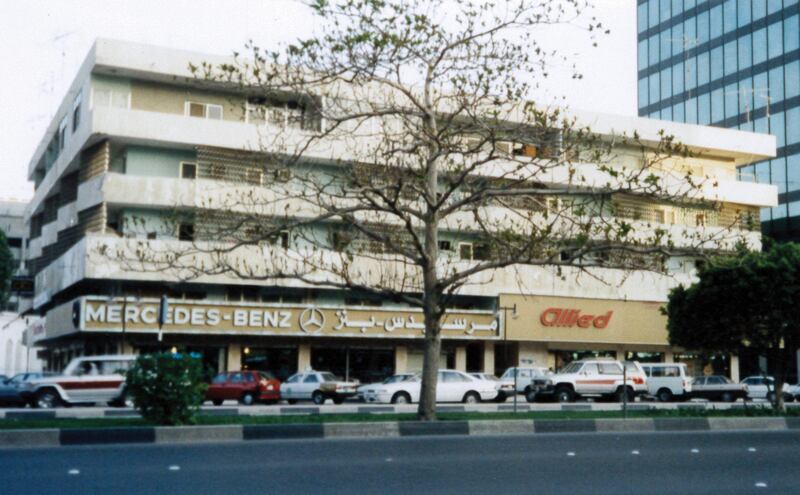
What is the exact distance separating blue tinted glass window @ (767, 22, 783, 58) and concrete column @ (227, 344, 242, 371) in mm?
35909

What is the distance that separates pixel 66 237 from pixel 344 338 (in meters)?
12.7

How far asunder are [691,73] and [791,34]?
7641 mm

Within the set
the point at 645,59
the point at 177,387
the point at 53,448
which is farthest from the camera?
the point at 645,59

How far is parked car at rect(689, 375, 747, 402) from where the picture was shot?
3931 centimetres

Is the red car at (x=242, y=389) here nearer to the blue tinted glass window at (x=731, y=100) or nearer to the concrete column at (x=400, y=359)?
the concrete column at (x=400, y=359)

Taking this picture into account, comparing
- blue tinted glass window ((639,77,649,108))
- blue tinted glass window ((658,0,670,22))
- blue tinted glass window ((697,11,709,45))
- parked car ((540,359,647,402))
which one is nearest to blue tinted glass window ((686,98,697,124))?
blue tinted glass window ((697,11,709,45))

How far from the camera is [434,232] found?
18.0 m

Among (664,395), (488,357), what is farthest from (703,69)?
(664,395)

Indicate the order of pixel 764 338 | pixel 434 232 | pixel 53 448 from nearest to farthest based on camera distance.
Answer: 1. pixel 53 448
2. pixel 434 232
3. pixel 764 338

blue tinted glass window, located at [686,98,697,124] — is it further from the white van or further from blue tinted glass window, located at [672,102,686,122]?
the white van

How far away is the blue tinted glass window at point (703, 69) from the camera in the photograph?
5928cm

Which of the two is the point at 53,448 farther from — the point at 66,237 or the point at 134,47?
the point at 66,237

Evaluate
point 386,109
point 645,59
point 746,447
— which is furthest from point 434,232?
point 645,59

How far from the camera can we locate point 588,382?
112 feet
